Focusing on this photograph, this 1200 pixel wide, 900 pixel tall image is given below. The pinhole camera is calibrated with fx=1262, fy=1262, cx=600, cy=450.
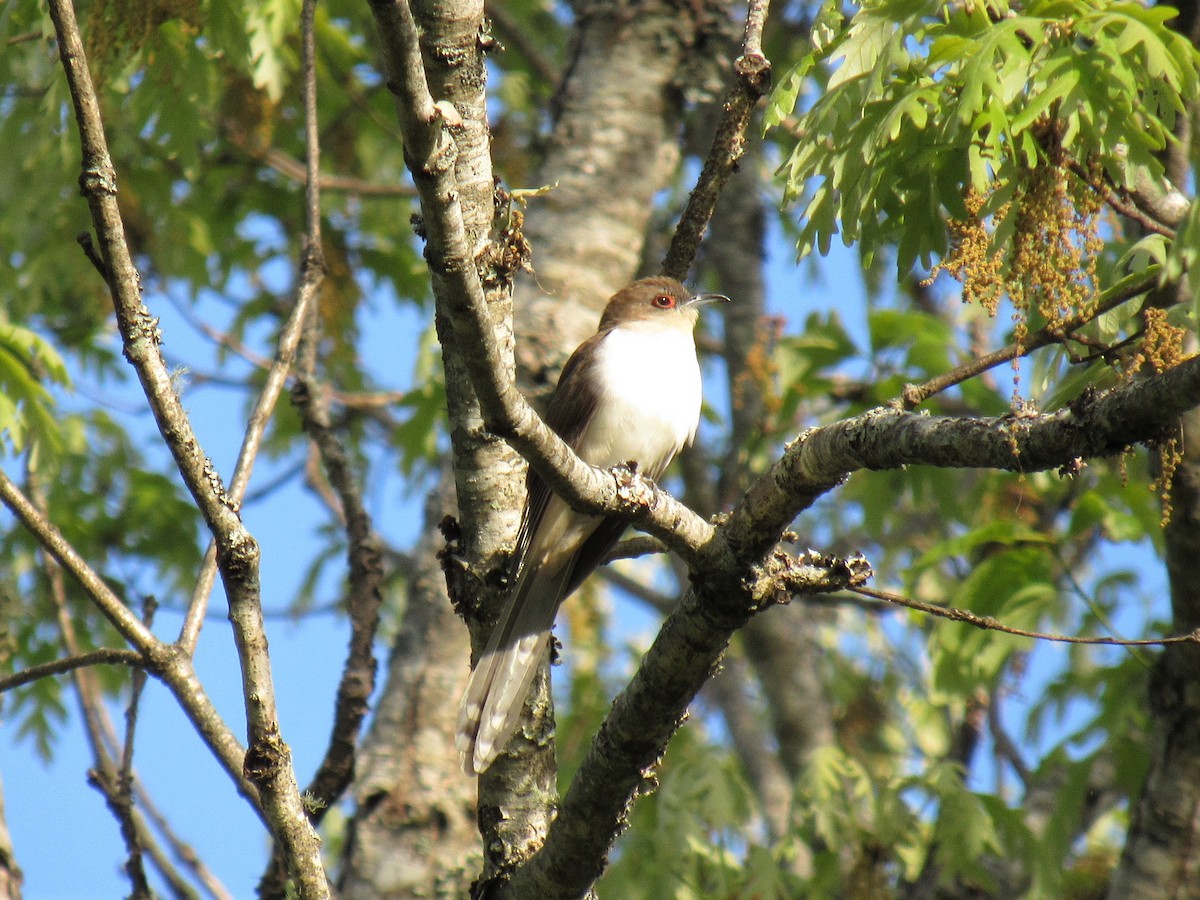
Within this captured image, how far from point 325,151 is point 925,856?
5564mm

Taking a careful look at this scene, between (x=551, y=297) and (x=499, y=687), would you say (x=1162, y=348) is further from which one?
(x=551, y=297)

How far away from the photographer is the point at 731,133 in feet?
11.6

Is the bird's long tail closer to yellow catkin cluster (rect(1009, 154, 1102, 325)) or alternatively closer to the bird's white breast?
the bird's white breast

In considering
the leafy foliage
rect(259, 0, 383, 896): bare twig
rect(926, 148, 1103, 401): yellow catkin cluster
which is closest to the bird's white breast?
rect(259, 0, 383, 896): bare twig

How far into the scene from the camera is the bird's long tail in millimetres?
3410

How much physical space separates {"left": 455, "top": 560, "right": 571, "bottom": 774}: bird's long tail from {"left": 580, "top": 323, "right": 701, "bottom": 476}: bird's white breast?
1328 millimetres

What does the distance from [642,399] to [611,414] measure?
0.13 metres

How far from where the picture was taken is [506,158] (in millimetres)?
7848

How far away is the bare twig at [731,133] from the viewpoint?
3400 mm

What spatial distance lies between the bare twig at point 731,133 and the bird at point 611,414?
0.69m

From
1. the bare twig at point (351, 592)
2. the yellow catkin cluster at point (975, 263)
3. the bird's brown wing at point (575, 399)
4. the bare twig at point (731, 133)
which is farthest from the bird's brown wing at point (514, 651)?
the yellow catkin cluster at point (975, 263)

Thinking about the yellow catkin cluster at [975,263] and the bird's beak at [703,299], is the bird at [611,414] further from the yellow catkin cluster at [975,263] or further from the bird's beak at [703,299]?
the yellow catkin cluster at [975,263]

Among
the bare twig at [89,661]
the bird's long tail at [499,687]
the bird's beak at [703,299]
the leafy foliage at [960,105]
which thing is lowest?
the bare twig at [89,661]

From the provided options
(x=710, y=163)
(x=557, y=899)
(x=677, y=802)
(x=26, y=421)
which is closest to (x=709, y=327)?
(x=677, y=802)
